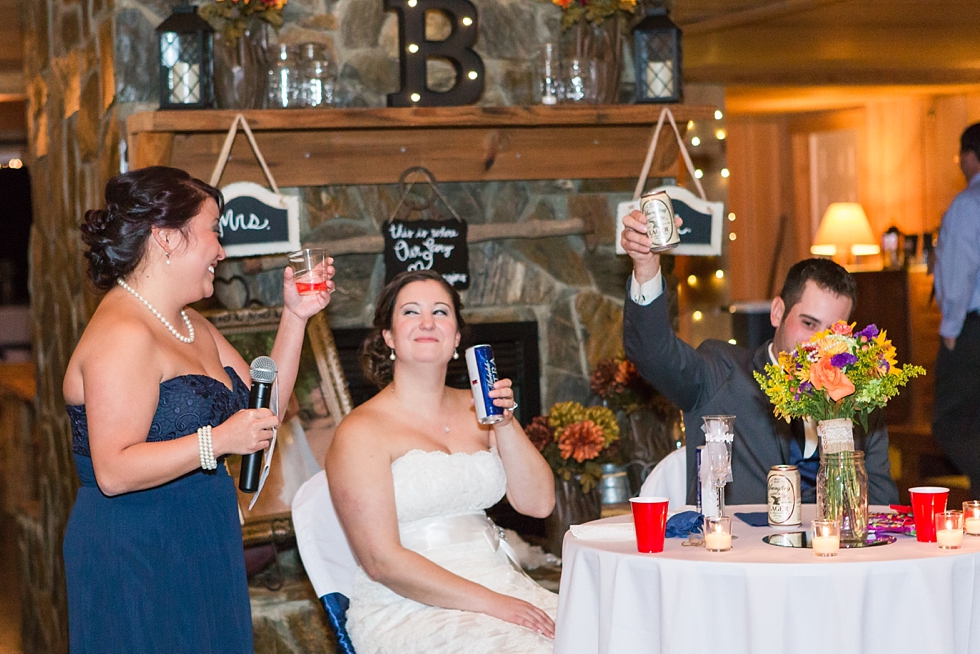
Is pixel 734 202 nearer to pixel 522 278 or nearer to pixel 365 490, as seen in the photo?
pixel 522 278

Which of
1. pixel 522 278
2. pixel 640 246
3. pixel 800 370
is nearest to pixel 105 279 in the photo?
pixel 640 246

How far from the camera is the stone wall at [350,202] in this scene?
4.36 m

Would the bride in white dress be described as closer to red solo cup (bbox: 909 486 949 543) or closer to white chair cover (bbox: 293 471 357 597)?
white chair cover (bbox: 293 471 357 597)

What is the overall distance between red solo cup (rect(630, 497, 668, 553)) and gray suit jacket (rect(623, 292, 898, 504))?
80 centimetres

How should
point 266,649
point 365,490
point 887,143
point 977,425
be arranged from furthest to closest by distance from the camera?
point 887,143 < point 977,425 < point 266,649 < point 365,490

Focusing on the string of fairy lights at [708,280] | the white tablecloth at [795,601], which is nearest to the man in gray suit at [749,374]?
the white tablecloth at [795,601]

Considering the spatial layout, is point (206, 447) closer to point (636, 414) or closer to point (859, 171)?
point (636, 414)

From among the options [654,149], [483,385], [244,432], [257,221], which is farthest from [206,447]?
[654,149]

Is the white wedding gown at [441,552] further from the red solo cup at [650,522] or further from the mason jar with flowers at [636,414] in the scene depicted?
the mason jar with flowers at [636,414]

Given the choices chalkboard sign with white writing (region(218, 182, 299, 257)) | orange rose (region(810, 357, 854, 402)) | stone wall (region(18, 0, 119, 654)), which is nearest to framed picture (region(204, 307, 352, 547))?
chalkboard sign with white writing (region(218, 182, 299, 257))

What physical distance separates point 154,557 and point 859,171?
8435 mm

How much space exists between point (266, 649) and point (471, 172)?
1831 millimetres

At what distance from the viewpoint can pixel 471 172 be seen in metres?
4.49

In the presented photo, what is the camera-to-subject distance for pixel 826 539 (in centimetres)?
222
